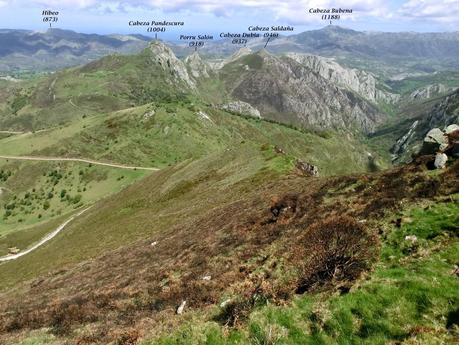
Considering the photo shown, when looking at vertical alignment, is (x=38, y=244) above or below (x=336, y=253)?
below

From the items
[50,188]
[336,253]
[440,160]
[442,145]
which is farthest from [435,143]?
[50,188]

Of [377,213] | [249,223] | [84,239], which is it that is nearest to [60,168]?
[84,239]

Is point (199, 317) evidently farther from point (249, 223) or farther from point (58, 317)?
point (249, 223)

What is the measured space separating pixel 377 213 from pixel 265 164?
5024cm

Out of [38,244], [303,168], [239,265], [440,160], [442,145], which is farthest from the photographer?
[38,244]

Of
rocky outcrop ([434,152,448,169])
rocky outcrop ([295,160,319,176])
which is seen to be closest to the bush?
rocky outcrop ([434,152,448,169])

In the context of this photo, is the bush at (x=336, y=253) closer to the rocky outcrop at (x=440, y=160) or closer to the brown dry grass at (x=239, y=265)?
the brown dry grass at (x=239, y=265)

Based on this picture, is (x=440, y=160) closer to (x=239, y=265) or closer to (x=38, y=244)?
(x=239, y=265)

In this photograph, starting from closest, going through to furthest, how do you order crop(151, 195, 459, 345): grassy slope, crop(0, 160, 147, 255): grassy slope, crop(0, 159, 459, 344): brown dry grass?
crop(151, 195, 459, 345): grassy slope, crop(0, 159, 459, 344): brown dry grass, crop(0, 160, 147, 255): grassy slope

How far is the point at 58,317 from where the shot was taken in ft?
86.5

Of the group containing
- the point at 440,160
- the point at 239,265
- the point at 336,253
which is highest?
the point at 440,160

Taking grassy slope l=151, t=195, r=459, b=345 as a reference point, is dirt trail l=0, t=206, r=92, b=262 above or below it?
below

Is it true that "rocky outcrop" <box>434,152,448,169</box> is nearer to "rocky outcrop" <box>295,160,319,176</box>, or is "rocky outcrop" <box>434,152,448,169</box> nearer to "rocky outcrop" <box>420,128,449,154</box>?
"rocky outcrop" <box>420,128,449,154</box>

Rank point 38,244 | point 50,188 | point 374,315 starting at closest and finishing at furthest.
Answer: point 374,315
point 38,244
point 50,188
